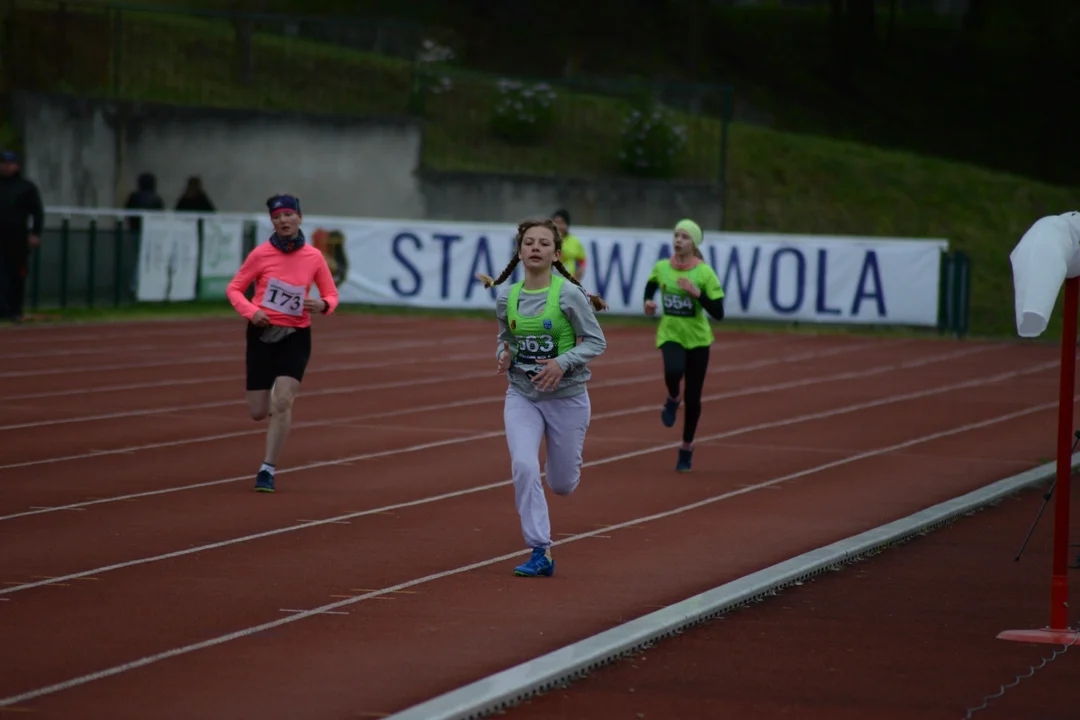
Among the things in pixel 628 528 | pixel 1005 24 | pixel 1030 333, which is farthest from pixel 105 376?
pixel 1005 24

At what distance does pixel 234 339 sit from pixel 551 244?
17.9m

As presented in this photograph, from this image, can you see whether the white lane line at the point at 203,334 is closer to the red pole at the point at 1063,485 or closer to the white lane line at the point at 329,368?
the white lane line at the point at 329,368

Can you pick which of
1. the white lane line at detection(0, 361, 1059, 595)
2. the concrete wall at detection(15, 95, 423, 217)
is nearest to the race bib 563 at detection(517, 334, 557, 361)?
the white lane line at detection(0, 361, 1059, 595)

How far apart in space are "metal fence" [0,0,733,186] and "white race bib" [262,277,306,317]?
1042 inches

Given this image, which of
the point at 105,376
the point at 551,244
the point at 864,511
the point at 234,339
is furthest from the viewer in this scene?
the point at 234,339

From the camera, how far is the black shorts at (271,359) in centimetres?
1263

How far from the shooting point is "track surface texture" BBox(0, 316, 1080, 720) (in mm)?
7188

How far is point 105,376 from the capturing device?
20500 millimetres

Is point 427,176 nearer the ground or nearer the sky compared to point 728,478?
nearer the sky

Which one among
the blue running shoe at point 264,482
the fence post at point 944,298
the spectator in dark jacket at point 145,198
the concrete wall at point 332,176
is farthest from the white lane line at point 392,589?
the concrete wall at point 332,176

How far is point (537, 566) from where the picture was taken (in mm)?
9508

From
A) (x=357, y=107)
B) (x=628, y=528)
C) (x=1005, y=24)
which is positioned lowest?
(x=628, y=528)

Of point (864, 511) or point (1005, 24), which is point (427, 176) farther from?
point (864, 511)

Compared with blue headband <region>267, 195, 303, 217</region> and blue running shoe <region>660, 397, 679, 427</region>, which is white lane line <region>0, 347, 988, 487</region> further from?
blue running shoe <region>660, 397, 679, 427</region>
